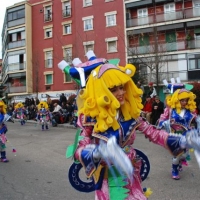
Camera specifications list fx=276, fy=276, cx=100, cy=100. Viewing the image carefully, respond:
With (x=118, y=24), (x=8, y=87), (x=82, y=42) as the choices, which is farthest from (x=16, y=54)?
(x=118, y=24)

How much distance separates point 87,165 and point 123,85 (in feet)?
2.64

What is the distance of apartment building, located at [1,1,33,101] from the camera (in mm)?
32938

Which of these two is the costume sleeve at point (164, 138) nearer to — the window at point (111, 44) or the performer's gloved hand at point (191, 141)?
the performer's gloved hand at point (191, 141)

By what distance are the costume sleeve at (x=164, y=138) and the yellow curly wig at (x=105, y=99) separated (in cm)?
15

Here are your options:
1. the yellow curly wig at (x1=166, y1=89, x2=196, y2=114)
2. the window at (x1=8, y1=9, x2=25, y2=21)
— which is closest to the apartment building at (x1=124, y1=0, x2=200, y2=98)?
the window at (x1=8, y1=9, x2=25, y2=21)

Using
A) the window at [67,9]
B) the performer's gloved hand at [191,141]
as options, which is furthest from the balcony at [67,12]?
the performer's gloved hand at [191,141]

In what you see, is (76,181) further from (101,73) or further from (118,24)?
(118,24)

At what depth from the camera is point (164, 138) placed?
8.04 feet

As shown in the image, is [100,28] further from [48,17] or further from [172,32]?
[48,17]

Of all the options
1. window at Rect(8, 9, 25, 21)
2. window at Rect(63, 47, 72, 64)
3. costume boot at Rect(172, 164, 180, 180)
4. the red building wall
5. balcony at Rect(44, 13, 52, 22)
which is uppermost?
window at Rect(8, 9, 25, 21)

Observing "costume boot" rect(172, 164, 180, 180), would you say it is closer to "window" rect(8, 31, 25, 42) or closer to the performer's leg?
the performer's leg

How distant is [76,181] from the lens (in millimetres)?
2533

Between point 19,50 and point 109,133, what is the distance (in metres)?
33.6

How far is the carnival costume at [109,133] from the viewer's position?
229cm
